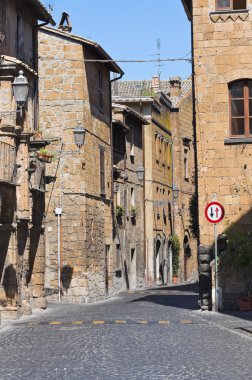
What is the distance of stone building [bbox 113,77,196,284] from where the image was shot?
50.7m

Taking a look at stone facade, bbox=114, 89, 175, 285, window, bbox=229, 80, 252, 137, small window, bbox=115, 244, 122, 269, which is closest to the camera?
window, bbox=229, 80, 252, 137

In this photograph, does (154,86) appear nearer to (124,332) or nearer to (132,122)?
(132,122)

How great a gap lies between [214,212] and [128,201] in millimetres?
22431

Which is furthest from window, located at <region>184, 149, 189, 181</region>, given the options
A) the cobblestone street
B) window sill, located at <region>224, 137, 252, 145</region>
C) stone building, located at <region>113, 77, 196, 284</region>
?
the cobblestone street

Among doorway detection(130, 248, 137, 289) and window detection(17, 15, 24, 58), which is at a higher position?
window detection(17, 15, 24, 58)

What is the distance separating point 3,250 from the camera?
22.4 metres

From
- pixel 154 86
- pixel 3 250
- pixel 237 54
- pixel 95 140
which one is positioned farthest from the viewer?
pixel 154 86

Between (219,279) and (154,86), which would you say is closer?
(219,279)

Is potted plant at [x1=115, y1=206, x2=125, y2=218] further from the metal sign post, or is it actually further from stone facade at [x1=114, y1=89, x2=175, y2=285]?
the metal sign post

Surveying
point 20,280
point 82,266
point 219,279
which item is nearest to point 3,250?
point 20,280

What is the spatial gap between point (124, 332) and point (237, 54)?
30.8 feet

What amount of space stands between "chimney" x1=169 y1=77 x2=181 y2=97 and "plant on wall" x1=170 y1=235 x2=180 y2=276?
1120cm

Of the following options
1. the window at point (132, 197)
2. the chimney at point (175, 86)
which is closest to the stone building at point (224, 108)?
the window at point (132, 197)

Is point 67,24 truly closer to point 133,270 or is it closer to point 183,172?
point 133,270
